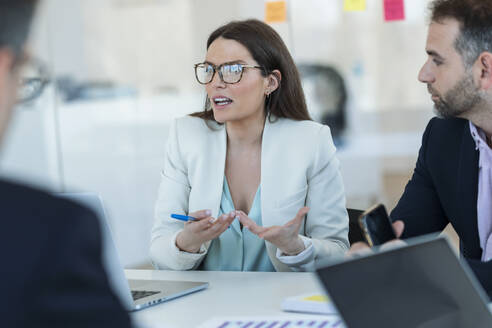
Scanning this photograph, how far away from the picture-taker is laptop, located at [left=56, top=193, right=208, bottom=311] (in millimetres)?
1616

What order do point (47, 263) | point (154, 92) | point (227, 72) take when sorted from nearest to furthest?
point (47, 263) → point (227, 72) → point (154, 92)

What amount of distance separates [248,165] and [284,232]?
53 centimetres

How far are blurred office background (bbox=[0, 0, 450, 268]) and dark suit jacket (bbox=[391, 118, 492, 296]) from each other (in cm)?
212

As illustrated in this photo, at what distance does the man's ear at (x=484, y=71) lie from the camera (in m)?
2.04

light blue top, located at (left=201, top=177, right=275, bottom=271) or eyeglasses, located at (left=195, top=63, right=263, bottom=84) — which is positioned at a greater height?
eyeglasses, located at (left=195, top=63, right=263, bottom=84)

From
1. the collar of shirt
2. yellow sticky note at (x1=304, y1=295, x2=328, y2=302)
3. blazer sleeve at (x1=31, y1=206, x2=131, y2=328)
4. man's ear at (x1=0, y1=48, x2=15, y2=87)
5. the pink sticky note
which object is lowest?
yellow sticky note at (x1=304, y1=295, x2=328, y2=302)

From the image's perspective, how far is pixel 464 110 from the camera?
81.7 inches

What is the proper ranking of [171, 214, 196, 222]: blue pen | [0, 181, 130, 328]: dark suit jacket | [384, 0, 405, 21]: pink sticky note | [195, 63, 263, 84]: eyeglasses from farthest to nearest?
[384, 0, 405, 21]: pink sticky note
[195, 63, 263, 84]: eyeglasses
[171, 214, 196, 222]: blue pen
[0, 181, 130, 328]: dark suit jacket

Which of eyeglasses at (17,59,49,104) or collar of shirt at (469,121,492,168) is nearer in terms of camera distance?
eyeglasses at (17,59,49,104)

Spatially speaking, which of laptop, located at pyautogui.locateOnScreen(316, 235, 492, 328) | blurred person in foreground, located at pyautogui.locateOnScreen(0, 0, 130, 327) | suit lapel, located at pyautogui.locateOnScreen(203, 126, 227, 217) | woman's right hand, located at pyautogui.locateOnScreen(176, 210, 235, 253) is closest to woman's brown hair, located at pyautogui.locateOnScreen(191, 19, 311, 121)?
suit lapel, located at pyautogui.locateOnScreen(203, 126, 227, 217)

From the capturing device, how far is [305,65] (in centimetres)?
514

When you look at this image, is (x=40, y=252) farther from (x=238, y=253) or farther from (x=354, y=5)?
(x=354, y=5)

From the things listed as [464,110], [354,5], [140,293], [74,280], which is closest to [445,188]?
[464,110]

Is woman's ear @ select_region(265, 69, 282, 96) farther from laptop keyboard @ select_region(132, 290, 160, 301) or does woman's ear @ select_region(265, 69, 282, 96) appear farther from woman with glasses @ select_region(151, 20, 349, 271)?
laptop keyboard @ select_region(132, 290, 160, 301)
